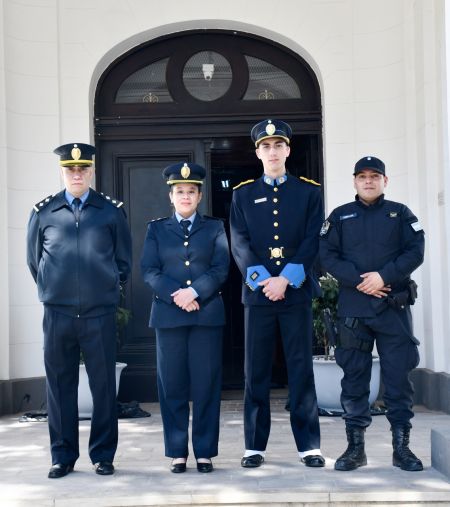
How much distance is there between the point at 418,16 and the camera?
7.91 metres

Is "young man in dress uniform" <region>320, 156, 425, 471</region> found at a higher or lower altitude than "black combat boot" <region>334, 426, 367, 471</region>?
higher

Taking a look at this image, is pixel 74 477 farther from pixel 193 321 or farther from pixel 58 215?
pixel 58 215

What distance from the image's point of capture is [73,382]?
504cm

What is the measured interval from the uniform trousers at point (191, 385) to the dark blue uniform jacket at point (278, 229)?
14.4 inches

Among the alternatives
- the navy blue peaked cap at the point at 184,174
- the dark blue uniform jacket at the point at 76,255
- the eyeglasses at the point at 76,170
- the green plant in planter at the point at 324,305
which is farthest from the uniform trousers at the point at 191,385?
the green plant in planter at the point at 324,305

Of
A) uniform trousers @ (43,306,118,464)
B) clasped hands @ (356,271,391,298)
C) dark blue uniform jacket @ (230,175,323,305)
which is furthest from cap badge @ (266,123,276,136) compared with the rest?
uniform trousers @ (43,306,118,464)

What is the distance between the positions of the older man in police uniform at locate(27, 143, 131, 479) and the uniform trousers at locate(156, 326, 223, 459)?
0.31 metres

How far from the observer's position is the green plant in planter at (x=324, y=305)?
24.1 feet

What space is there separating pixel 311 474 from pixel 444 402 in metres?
2.82

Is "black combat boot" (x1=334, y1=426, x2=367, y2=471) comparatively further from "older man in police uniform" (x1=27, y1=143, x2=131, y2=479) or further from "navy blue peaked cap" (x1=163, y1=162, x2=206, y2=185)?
"navy blue peaked cap" (x1=163, y1=162, x2=206, y2=185)

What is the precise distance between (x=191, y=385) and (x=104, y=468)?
656 mm

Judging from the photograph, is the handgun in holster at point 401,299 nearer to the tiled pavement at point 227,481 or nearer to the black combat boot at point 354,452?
the black combat boot at point 354,452

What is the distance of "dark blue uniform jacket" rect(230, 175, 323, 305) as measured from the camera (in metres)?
5.04

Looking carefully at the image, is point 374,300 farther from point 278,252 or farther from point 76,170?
point 76,170
